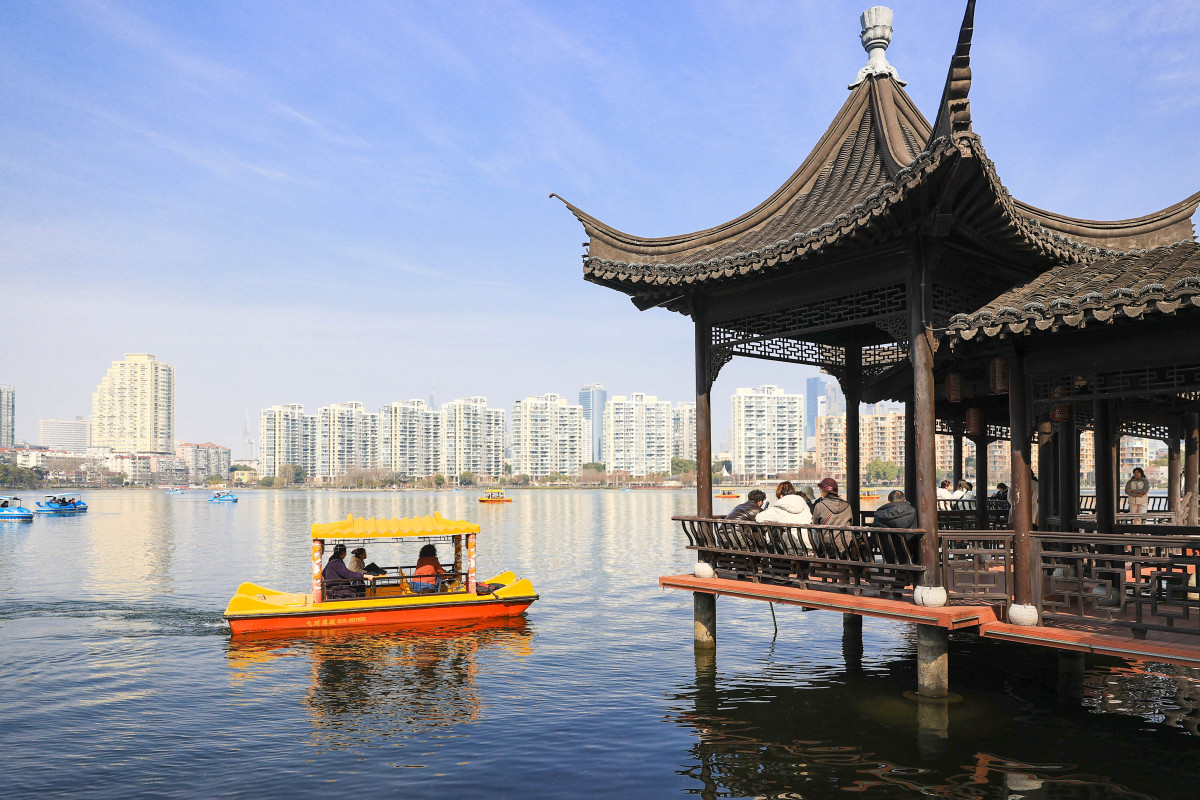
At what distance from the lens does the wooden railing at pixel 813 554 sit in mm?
10328

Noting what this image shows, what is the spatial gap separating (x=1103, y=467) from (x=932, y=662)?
4.13 m

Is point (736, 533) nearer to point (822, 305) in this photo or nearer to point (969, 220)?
point (822, 305)

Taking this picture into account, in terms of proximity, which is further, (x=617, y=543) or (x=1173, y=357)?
(x=617, y=543)

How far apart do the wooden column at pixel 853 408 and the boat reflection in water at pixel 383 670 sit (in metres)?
7.22

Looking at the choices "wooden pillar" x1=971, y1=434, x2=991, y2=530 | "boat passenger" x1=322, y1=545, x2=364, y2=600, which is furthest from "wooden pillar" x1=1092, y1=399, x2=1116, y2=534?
"boat passenger" x1=322, y1=545, x2=364, y2=600

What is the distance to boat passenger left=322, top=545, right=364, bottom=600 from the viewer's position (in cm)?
1880

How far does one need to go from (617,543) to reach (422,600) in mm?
31237

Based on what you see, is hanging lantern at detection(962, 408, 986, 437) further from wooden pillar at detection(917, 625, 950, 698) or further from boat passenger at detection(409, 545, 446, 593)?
boat passenger at detection(409, 545, 446, 593)

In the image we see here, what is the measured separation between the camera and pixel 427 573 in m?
19.6

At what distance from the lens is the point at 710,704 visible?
12.7 meters

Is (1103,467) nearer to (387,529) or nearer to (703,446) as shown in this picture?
(703,446)

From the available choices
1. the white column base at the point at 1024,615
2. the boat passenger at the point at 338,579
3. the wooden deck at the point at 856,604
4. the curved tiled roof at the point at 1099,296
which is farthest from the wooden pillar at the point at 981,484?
the boat passenger at the point at 338,579

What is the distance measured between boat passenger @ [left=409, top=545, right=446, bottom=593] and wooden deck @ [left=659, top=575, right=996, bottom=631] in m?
8.25

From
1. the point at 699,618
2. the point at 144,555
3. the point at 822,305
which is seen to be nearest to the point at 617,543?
the point at 144,555
